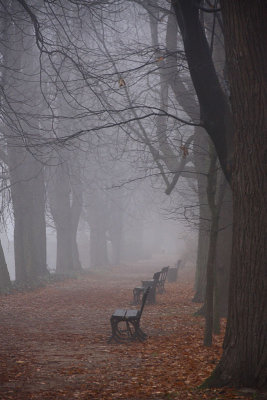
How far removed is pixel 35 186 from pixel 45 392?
15.9 meters

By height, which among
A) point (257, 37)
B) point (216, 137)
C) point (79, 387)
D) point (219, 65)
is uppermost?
point (219, 65)

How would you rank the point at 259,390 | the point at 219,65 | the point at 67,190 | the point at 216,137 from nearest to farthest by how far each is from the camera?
the point at 259,390, the point at 216,137, the point at 219,65, the point at 67,190

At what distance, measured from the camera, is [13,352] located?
8.26 meters

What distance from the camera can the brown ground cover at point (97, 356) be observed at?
19.2 ft

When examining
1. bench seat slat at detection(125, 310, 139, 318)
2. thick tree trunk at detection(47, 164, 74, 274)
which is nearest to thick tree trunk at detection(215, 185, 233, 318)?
bench seat slat at detection(125, 310, 139, 318)

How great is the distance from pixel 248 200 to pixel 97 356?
395 centimetres

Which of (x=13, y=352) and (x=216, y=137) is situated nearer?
(x=216, y=137)

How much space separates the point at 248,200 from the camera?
5633mm

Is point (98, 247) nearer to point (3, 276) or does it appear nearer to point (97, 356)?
point (3, 276)

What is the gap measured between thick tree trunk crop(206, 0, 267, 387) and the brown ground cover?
0.42 meters

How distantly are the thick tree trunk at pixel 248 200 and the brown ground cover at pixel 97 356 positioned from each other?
417 millimetres

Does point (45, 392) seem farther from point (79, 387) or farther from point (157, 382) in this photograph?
point (157, 382)

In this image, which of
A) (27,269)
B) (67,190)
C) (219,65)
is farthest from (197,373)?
(67,190)

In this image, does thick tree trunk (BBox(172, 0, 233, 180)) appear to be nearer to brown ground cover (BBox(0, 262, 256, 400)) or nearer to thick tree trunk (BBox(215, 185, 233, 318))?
brown ground cover (BBox(0, 262, 256, 400))
